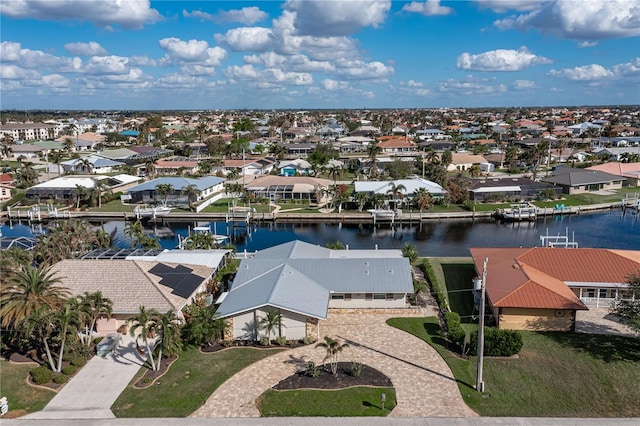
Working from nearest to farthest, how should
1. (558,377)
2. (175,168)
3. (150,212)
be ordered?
(558,377) < (150,212) < (175,168)

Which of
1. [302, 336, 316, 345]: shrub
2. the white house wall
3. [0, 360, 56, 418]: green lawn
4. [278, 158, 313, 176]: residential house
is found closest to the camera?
[0, 360, 56, 418]: green lawn

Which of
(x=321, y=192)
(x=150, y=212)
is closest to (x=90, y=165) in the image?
(x=150, y=212)

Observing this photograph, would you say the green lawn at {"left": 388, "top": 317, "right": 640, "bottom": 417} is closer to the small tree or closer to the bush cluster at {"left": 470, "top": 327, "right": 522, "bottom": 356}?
the bush cluster at {"left": 470, "top": 327, "right": 522, "bottom": 356}

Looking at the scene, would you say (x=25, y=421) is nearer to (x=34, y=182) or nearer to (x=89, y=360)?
(x=89, y=360)

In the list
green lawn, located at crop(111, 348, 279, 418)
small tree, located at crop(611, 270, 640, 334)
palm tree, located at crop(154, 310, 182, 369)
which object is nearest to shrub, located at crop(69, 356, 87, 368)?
green lawn, located at crop(111, 348, 279, 418)

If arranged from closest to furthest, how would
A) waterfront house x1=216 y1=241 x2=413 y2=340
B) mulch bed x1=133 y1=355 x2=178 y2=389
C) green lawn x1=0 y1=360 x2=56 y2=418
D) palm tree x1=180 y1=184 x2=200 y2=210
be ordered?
green lawn x1=0 y1=360 x2=56 y2=418
mulch bed x1=133 y1=355 x2=178 y2=389
waterfront house x1=216 y1=241 x2=413 y2=340
palm tree x1=180 y1=184 x2=200 y2=210

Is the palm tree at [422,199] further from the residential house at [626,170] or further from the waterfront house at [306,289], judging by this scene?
the residential house at [626,170]

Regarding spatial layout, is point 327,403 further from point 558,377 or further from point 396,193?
point 396,193
